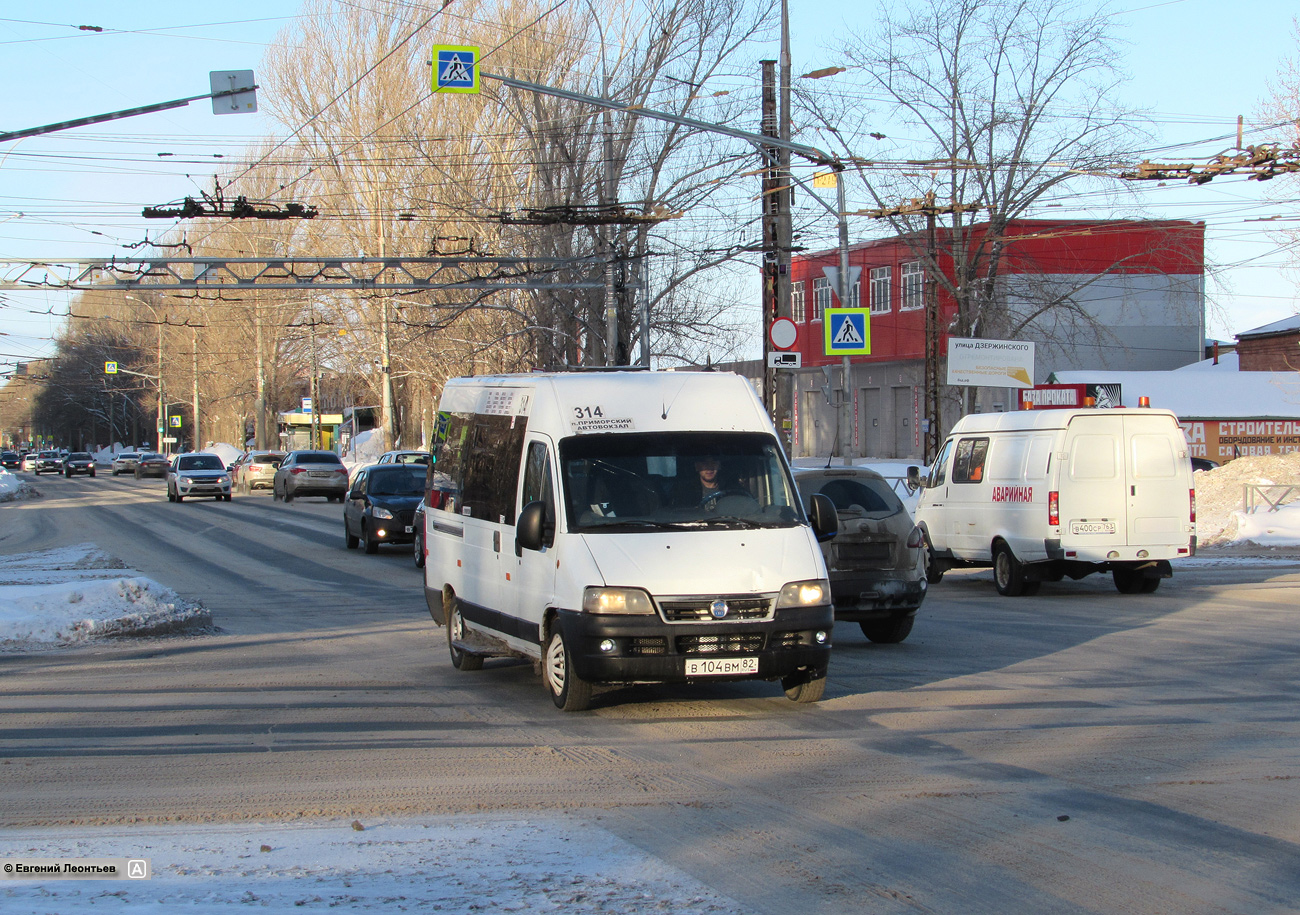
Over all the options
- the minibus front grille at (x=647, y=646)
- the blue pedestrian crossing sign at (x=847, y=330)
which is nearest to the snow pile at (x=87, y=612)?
the minibus front grille at (x=647, y=646)

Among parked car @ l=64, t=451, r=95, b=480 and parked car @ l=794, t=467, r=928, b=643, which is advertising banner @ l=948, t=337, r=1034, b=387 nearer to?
parked car @ l=794, t=467, r=928, b=643

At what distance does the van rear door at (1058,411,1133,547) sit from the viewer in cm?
1667

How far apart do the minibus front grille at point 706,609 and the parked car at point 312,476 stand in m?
37.5

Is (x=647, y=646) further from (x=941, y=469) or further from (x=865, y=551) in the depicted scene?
(x=941, y=469)

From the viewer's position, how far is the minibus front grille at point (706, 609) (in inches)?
336

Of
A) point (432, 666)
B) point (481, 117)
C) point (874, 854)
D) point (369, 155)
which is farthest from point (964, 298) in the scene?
point (874, 854)

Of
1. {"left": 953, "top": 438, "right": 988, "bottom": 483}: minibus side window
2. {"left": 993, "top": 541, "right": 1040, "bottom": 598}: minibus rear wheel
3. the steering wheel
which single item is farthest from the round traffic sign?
the steering wheel

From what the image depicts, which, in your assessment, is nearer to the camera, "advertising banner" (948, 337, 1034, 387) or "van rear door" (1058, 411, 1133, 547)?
"van rear door" (1058, 411, 1133, 547)

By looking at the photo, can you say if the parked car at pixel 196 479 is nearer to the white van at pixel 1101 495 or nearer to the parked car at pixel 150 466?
the parked car at pixel 150 466

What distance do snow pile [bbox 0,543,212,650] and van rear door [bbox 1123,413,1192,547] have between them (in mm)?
11336

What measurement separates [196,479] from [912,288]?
3064cm

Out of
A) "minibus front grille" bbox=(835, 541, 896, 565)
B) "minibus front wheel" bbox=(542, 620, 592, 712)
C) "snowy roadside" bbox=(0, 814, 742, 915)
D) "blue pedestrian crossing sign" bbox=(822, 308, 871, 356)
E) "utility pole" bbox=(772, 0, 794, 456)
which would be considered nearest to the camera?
"snowy roadside" bbox=(0, 814, 742, 915)

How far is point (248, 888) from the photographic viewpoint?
521 centimetres

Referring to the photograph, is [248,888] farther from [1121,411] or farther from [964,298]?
[964,298]
